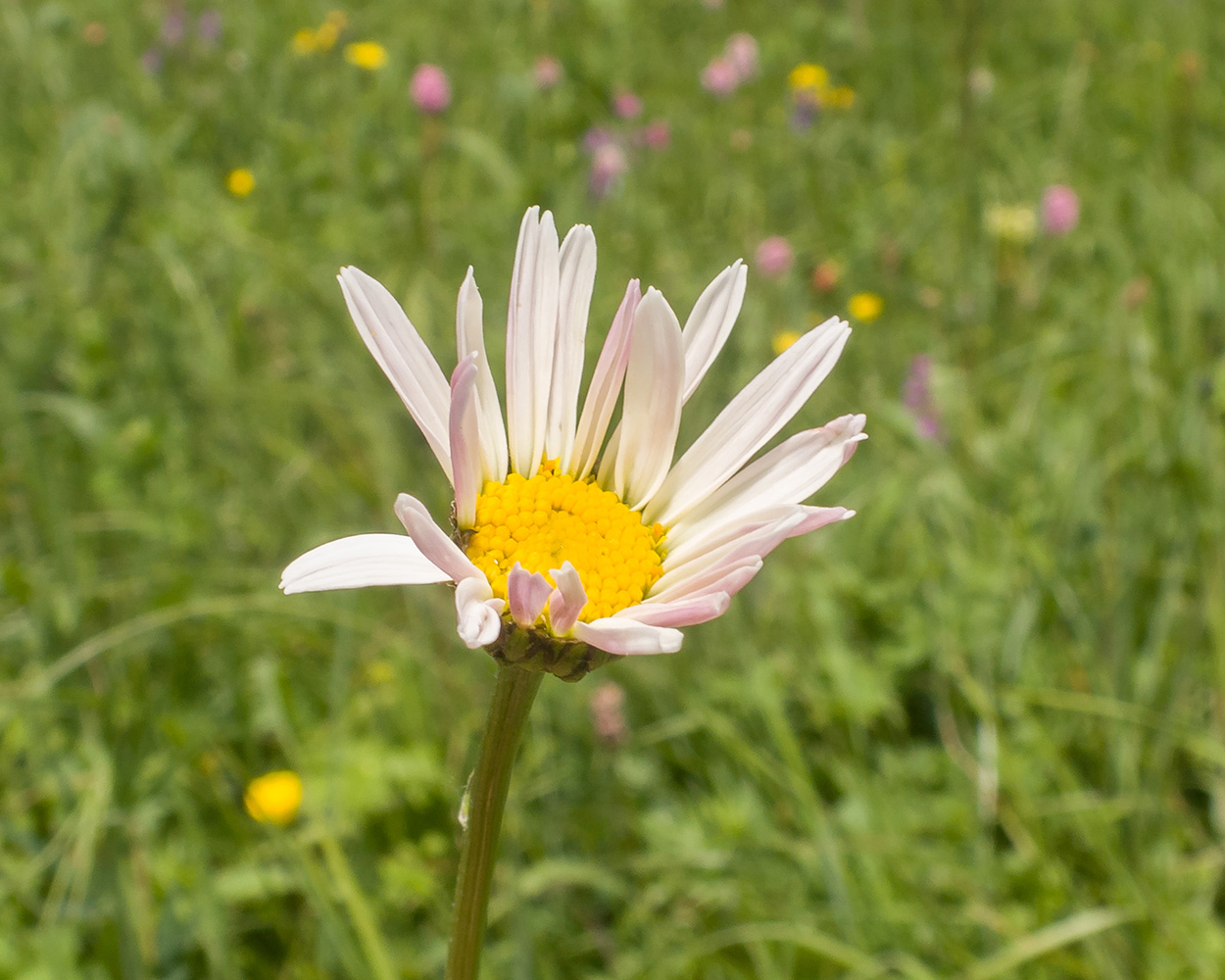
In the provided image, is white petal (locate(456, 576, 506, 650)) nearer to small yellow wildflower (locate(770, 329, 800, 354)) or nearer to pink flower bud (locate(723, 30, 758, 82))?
small yellow wildflower (locate(770, 329, 800, 354))

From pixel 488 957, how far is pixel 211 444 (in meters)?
1.22

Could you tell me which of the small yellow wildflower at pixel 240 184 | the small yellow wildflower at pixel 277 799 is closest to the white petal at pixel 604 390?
the small yellow wildflower at pixel 277 799

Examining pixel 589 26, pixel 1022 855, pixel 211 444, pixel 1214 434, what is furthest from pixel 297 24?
pixel 1022 855

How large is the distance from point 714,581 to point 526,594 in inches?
4.2

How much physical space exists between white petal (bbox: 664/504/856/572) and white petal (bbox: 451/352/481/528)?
130 mm

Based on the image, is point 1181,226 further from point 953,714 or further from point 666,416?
point 666,416

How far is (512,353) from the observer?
691 mm

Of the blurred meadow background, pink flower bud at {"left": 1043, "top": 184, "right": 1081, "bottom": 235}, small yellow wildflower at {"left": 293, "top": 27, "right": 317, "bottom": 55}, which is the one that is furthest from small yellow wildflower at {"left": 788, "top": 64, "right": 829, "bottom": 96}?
small yellow wildflower at {"left": 293, "top": 27, "right": 317, "bottom": 55}

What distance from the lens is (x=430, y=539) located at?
50cm

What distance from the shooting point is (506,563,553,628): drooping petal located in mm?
522

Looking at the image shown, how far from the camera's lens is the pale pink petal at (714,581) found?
51 centimetres

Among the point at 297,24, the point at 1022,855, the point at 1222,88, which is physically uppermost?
the point at 297,24

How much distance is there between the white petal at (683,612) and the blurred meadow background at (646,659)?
0.67ft

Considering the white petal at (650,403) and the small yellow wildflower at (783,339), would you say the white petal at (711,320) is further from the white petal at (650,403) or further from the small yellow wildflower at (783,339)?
the small yellow wildflower at (783,339)
